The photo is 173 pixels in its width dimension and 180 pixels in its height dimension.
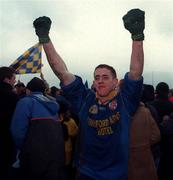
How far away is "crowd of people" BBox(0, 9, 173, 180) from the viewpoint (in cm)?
359

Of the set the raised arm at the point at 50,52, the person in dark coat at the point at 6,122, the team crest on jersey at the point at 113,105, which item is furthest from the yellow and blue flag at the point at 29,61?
the team crest on jersey at the point at 113,105

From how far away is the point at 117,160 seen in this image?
11.8ft

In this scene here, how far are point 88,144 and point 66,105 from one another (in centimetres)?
205

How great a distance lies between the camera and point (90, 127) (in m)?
3.72

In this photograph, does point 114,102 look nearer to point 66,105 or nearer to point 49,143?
point 49,143

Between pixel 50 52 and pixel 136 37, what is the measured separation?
89 cm

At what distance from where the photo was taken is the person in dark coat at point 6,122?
4.78 m

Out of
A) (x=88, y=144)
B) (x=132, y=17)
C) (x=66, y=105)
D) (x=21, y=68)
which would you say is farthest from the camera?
(x=21, y=68)

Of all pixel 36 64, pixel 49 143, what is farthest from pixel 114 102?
pixel 36 64

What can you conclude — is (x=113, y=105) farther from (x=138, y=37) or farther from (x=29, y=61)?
(x=29, y=61)

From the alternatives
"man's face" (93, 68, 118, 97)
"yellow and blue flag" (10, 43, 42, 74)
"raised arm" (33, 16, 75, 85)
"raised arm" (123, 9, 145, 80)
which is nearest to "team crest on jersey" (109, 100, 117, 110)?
"man's face" (93, 68, 118, 97)

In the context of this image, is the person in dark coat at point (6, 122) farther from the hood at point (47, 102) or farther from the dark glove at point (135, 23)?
the dark glove at point (135, 23)

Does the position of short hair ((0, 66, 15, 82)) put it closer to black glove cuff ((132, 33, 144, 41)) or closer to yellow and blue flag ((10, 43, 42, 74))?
black glove cuff ((132, 33, 144, 41))

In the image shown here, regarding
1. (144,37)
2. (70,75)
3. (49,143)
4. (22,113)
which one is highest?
(144,37)
